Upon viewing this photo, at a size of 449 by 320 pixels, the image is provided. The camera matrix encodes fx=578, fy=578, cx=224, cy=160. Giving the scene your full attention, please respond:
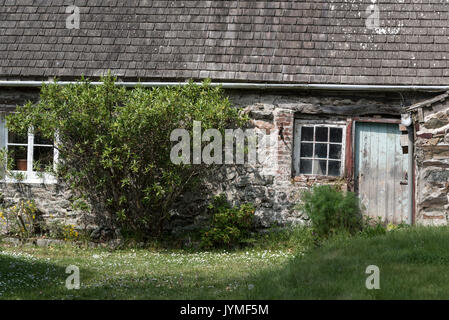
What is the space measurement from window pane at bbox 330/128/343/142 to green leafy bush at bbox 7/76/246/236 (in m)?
1.80

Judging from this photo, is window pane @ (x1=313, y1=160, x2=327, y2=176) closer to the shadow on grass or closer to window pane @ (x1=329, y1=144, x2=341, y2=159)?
window pane @ (x1=329, y1=144, x2=341, y2=159)

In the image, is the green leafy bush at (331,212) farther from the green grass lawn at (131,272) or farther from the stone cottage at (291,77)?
the stone cottage at (291,77)

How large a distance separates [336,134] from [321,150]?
42cm

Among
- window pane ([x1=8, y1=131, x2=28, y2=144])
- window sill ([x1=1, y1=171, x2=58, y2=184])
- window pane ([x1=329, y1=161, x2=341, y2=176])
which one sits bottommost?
window sill ([x1=1, y1=171, x2=58, y2=184])

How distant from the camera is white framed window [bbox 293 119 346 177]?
36.2ft

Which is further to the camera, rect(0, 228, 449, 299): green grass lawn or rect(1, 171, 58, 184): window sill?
rect(1, 171, 58, 184): window sill

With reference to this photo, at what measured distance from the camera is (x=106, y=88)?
10.2 meters

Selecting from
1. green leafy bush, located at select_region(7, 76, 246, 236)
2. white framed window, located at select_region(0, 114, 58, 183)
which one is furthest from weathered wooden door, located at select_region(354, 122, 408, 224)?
white framed window, located at select_region(0, 114, 58, 183)

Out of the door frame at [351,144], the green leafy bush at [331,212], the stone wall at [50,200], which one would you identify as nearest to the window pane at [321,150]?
the door frame at [351,144]

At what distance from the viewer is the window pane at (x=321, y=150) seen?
36.3 feet

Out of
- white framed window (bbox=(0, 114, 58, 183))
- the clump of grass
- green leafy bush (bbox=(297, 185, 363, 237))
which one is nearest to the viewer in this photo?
the clump of grass

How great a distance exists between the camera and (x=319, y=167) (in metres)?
11.1
